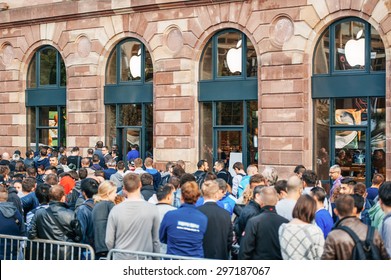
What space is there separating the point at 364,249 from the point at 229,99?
1583cm

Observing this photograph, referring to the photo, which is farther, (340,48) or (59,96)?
(59,96)

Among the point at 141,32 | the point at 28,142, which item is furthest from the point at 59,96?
the point at 141,32

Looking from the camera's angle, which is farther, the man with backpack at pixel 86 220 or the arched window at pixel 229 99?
the arched window at pixel 229 99

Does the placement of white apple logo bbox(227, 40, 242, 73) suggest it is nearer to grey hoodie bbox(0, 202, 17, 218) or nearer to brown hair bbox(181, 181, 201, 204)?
grey hoodie bbox(0, 202, 17, 218)

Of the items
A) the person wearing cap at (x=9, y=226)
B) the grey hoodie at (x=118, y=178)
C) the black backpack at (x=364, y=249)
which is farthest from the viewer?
the grey hoodie at (x=118, y=178)

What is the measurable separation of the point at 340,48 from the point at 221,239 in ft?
42.1

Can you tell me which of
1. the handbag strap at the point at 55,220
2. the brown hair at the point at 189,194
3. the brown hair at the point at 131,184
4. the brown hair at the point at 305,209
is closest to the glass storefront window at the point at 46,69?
the handbag strap at the point at 55,220

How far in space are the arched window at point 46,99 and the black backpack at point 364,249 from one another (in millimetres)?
21306

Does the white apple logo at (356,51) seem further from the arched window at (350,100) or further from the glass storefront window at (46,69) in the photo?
the glass storefront window at (46,69)

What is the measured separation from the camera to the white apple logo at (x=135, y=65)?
25.5 meters

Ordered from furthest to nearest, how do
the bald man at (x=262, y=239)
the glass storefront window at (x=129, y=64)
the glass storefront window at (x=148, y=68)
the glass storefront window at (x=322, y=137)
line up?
the glass storefront window at (x=129, y=64) → the glass storefront window at (x=148, y=68) → the glass storefront window at (x=322, y=137) → the bald man at (x=262, y=239)

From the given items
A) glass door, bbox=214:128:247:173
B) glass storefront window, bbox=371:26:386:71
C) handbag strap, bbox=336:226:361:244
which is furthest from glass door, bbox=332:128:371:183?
handbag strap, bbox=336:226:361:244

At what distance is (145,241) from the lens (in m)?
9.13
